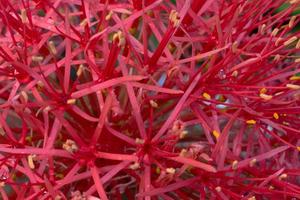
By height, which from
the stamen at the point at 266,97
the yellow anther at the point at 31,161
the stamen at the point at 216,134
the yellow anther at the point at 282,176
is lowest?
the yellow anther at the point at 282,176

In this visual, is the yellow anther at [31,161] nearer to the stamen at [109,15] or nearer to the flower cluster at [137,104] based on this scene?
the flower cluster at [137,104]

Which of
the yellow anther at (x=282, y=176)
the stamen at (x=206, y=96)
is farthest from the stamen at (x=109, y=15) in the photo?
the yellow anther at (x=282, y=176)

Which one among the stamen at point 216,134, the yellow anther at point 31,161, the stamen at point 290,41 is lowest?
the yellow anther at point 31,161

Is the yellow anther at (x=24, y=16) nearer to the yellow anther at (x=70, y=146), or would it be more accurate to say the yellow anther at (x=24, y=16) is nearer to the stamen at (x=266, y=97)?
the yellow anther at (x=70, y=146)

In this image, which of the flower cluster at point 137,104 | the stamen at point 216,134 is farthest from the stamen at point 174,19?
the stamen at point 216,134

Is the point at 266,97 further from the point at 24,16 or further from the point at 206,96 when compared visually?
the point at 24,16

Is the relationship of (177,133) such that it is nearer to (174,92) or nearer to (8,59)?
(174,92)

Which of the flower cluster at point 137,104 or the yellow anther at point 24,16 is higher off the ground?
the yellow anther at point 24,16

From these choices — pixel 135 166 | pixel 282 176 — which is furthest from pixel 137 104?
pixel 282 176

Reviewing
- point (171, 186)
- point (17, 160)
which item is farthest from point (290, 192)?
point (17, 160)
